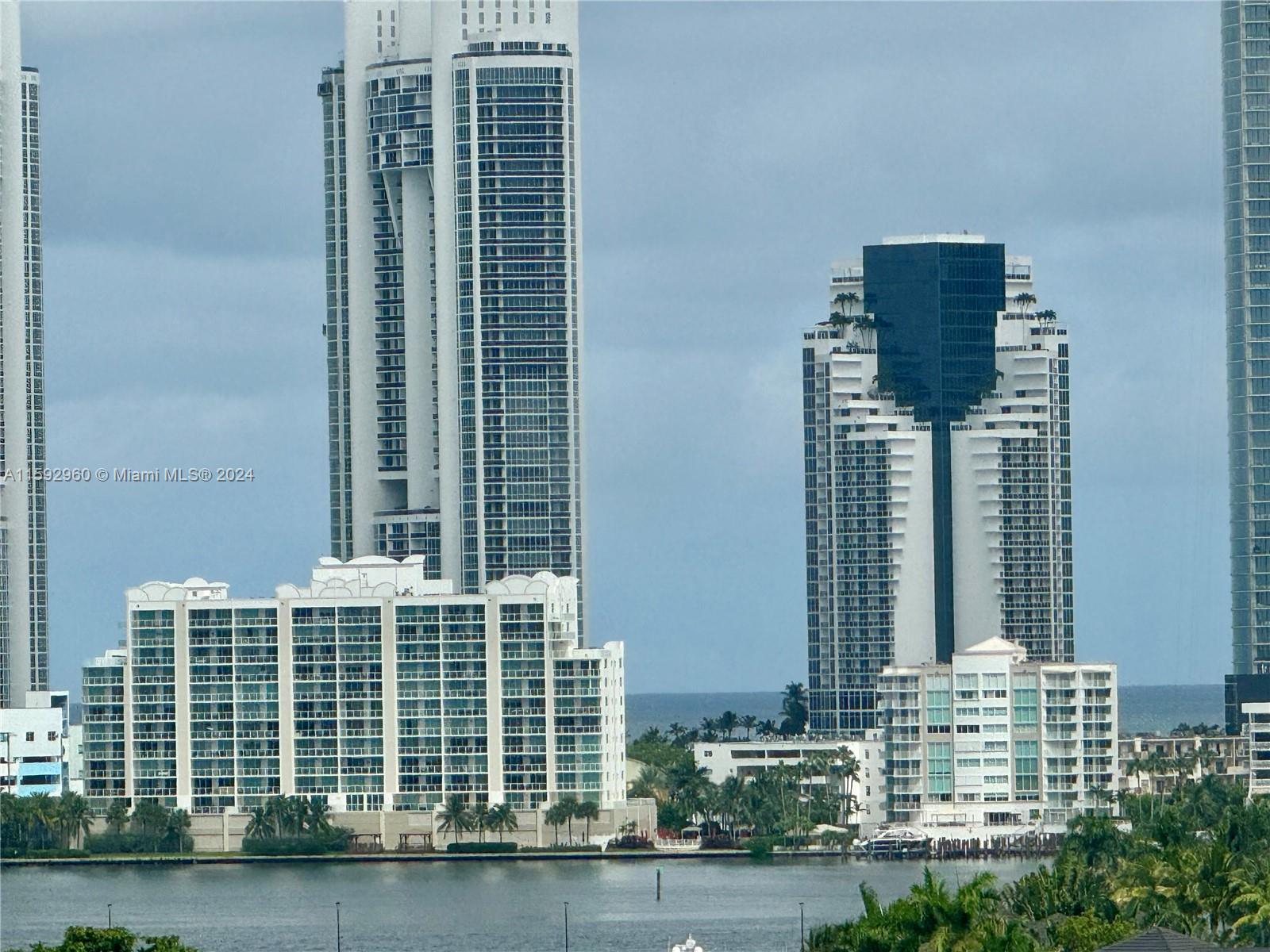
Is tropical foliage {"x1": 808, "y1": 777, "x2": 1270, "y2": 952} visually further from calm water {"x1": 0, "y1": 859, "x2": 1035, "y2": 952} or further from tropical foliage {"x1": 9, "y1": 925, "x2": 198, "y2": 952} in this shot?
calm water {"x1": 0, "y1": 859, "x2": 1035, "y2": 952}

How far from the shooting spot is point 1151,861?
13050cm

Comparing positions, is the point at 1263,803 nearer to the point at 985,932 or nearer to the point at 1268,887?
the point at 1268,887

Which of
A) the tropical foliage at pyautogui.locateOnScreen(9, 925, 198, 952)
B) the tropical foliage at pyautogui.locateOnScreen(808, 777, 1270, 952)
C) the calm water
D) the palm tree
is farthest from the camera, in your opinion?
the calm water

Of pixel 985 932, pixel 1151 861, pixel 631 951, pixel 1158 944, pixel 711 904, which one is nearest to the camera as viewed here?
pixel 1158 944

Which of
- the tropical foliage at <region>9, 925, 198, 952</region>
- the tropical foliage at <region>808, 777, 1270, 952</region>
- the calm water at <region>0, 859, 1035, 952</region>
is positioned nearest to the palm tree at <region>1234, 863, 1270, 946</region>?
the tropical foliage at <region>808, 777, 1270, 952</region>

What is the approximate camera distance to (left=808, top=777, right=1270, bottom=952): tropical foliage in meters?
102

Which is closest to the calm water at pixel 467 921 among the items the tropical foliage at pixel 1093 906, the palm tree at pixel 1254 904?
the tropical foliage at pixel 1093 906

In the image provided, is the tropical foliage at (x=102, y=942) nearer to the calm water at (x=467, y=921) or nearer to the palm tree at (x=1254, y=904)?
the palm tree at (x=1254, y=904)

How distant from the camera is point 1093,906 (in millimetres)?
116188

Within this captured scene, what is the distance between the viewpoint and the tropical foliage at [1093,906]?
4003 inches

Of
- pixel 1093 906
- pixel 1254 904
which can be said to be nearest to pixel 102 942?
pixel 1093 906

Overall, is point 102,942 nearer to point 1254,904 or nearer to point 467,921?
point 1254,904

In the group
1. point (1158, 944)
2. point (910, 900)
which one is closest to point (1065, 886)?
point (910, 900)

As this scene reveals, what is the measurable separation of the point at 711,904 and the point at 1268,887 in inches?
3064
